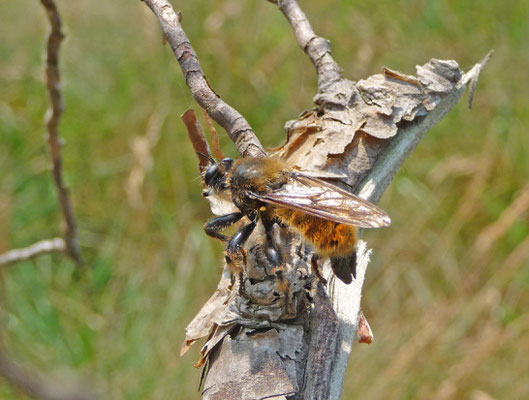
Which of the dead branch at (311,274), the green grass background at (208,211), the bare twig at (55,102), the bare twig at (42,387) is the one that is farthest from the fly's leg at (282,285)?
the green grass background at (208,211)

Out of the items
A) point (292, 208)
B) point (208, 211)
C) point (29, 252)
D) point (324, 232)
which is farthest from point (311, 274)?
point (208, 211)

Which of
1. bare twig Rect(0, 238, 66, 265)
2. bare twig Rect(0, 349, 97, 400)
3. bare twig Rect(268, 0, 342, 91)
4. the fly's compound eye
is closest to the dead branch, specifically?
bare twig Rect(268, 0, 342, 91)

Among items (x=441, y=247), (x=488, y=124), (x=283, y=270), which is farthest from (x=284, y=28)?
(x=283, y=270)

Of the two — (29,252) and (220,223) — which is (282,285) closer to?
(220,223)

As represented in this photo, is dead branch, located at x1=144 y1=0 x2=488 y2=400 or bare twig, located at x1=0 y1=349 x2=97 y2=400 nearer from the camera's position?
bare twig, located at x1=0 y1=349 x2=97 y2=400

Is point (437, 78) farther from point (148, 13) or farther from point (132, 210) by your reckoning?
point (148, 13)

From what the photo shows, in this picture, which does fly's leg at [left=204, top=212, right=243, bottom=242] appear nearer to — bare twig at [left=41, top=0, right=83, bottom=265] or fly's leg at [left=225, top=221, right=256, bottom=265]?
fly's leg at [left=225, top=221, right=256, bottom=265]
